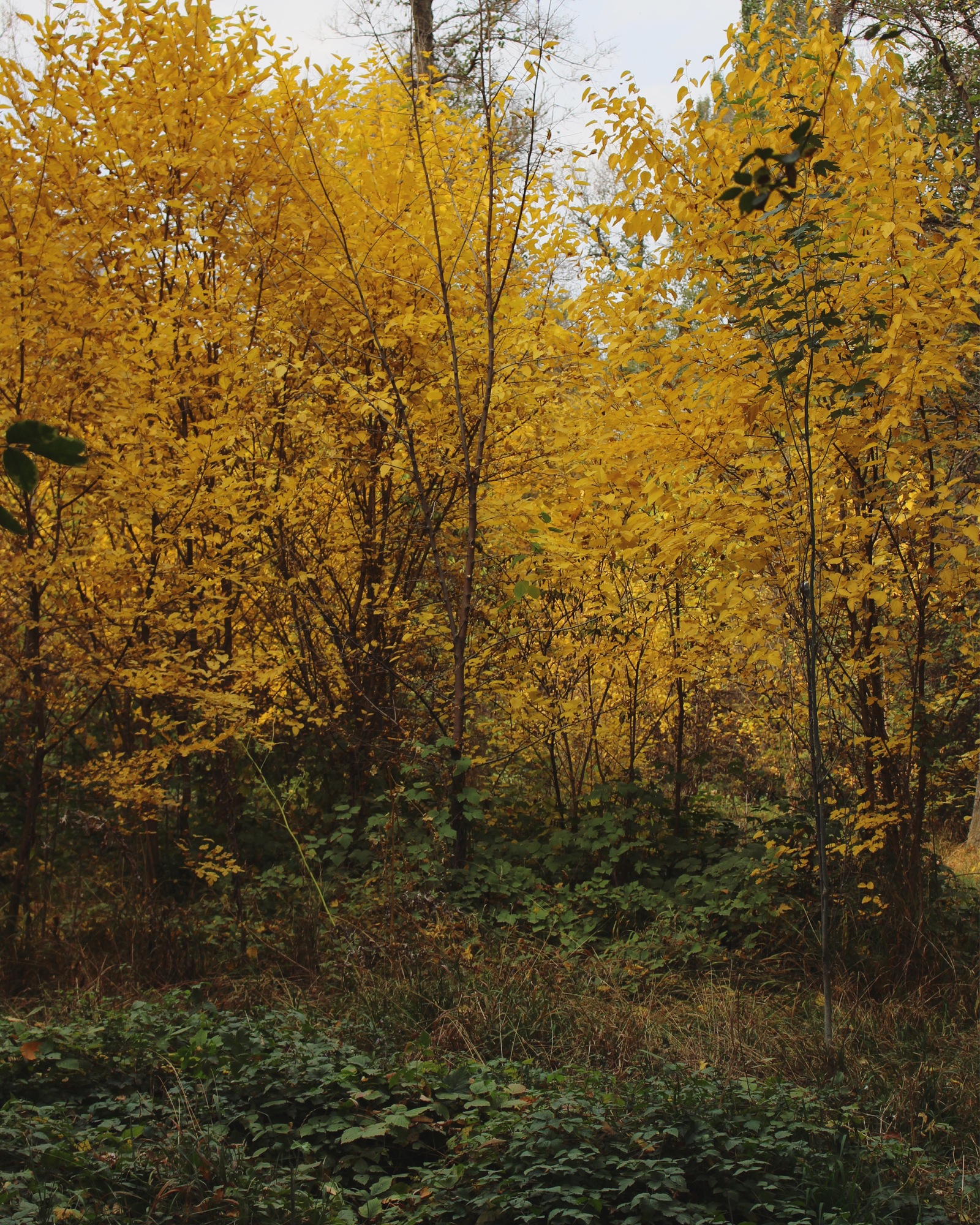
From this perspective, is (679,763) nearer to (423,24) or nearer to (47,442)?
(47,442)

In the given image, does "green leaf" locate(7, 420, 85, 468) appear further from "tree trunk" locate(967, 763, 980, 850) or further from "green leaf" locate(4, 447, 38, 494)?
"tree trunk" locate(967, 763, 980, 850)

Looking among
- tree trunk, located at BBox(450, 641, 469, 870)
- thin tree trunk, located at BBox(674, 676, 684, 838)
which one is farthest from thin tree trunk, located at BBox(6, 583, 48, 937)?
thin tree trunk, located at BBox(674, 676, 684, 838)

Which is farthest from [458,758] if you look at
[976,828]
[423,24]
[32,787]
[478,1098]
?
[423,24]

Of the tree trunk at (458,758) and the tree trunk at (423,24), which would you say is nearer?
the tree trunk at (458,758)

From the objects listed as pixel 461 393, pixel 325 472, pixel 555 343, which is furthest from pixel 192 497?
pixel 555 343

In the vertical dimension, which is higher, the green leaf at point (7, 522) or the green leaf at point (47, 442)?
the green leaf at point (47, 442)

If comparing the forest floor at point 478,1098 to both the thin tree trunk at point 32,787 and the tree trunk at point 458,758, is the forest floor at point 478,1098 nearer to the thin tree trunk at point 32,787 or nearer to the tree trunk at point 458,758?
the thin tree trunk at point 32,787

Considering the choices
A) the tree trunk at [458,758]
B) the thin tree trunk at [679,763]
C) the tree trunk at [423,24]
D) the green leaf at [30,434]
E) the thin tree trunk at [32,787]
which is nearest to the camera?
the green leaf at [30,434]

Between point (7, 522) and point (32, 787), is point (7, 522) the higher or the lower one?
the higher one

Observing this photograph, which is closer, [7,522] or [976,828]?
[7,522]

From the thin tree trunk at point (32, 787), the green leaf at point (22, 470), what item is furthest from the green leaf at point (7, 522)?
the thin tree trunk at point (32, 787)

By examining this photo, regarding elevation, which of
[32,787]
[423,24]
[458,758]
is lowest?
[32,787]

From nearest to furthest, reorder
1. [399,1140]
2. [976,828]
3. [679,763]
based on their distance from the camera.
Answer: [399,1140]
[679,763]
[976,828]

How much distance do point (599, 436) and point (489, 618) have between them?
2.11 m
